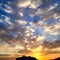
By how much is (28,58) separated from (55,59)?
20401 millimetres

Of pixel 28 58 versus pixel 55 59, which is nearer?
pixel 28 58

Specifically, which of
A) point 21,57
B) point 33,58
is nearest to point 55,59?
point 33,58

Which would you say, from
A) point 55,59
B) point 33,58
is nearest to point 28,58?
point 33,58

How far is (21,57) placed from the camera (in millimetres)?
89188

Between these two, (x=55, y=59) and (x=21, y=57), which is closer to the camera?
(x=21, y=57)

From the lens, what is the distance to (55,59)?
99125 mm

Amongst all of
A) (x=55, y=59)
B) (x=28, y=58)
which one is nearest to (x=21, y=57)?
(x=28, y=58)

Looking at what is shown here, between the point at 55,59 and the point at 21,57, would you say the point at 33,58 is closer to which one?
the point at 21,57

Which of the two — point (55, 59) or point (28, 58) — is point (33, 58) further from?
point (55, 59)

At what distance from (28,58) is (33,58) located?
4.40 m

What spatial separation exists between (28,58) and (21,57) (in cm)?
474

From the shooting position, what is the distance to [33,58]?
308ft
